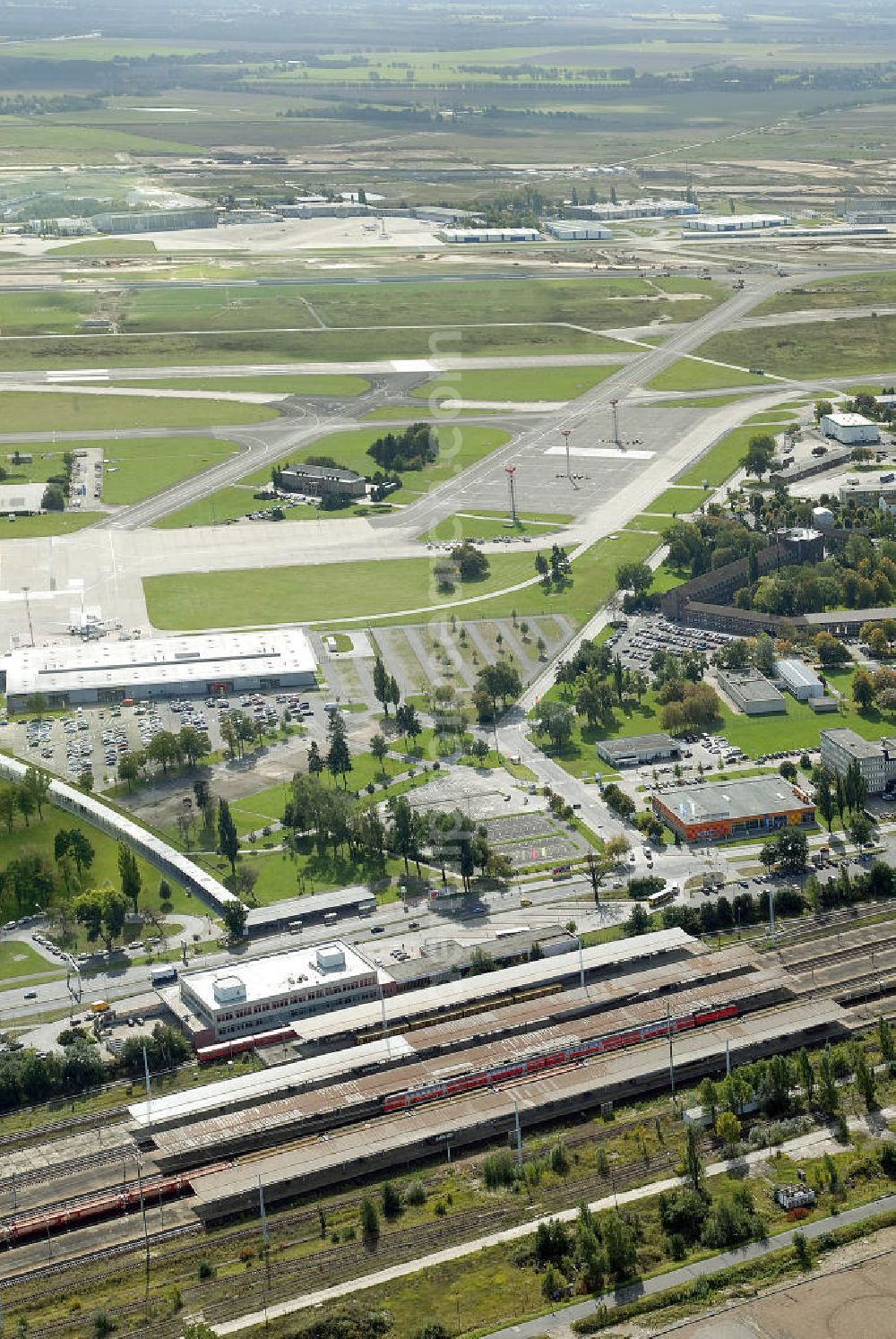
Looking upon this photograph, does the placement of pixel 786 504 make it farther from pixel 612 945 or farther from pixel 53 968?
pixel 53 968

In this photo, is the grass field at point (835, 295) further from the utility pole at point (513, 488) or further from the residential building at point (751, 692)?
the residential building at point (751, 692)

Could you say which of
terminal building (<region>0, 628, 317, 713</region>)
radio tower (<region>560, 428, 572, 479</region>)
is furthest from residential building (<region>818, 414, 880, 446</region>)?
terminal building (<region>0, 628, 317, 713</region>)

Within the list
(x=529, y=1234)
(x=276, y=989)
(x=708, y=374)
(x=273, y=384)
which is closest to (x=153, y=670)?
(x=276, y=989)

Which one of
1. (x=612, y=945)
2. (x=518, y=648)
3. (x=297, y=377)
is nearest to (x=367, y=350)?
(x=297, y=377)

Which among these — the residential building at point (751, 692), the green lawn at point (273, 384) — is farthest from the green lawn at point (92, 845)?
the green lawn at point (273, 384)

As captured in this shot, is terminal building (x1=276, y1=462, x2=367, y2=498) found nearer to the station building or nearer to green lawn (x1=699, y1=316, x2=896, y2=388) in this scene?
green lawn (x1=699, y1=316, x2=896, y2=388)

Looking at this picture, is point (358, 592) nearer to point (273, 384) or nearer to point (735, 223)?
point (273, 384)
